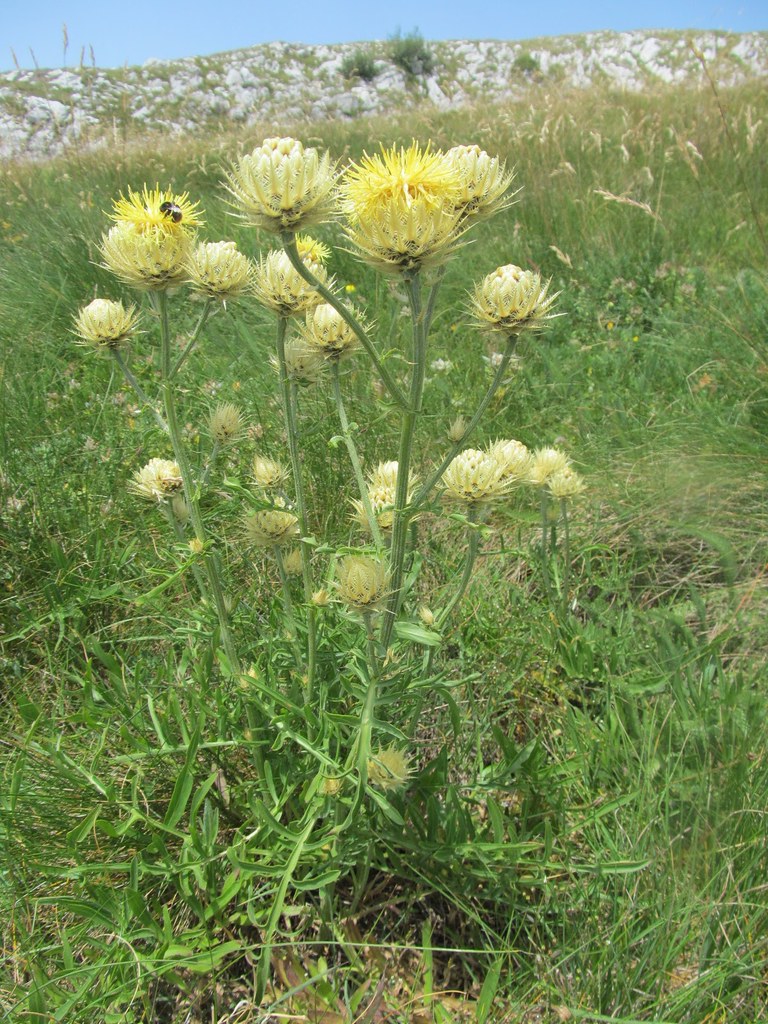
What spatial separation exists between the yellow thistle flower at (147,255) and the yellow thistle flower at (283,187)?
1.25 ft

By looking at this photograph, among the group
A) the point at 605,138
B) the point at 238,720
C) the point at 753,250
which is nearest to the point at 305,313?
the point at 238,720

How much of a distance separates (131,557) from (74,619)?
0.96 feet

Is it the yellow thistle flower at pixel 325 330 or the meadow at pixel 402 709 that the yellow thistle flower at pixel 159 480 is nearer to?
the meadow at pixel 402 709

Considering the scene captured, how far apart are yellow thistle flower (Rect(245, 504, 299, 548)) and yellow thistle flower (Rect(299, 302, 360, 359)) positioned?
1.37 feet

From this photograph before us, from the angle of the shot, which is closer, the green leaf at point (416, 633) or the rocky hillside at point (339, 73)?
the green leaf at point (416, 633)

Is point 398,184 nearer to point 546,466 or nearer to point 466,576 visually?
point 466,576

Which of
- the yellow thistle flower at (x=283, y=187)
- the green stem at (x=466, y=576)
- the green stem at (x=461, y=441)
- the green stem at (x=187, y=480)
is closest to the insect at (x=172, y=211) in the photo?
the green stem at (x=187, y=480)

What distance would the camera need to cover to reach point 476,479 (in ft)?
5.08

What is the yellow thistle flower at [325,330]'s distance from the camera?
1586mm

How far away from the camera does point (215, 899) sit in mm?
1518

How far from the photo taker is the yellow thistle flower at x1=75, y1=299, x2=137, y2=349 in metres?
1.66

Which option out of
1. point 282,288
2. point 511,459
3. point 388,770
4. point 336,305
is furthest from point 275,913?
point 282,288

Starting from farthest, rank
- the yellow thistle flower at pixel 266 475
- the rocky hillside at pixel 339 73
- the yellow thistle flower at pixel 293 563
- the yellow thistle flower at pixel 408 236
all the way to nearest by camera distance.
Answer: the rocky hillside at pixel 339 73, the yellow thistle flower at pixel 293 563, the yellow thistle flower at pixel 266 475, the yellow thistle flower at pixel 408 236

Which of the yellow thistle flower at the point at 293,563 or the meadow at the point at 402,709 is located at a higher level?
the yellow thistle flower at the point at 293,563
